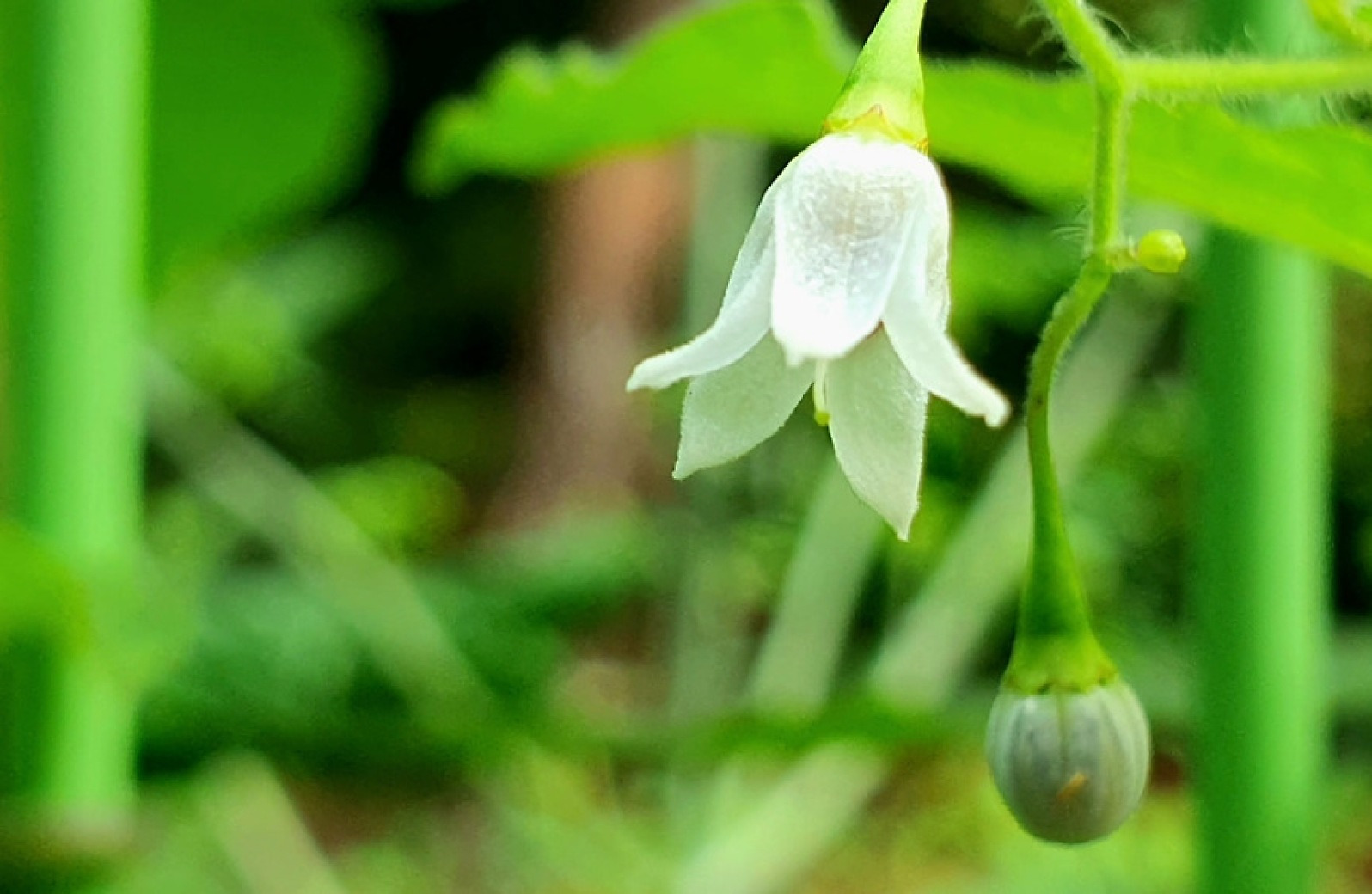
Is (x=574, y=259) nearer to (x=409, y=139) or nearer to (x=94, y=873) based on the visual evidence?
(x=409, y=139)

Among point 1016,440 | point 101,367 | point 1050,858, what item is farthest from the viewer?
point 1050,858

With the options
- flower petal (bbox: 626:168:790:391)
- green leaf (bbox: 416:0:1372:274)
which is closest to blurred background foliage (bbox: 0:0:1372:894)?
green leaf (bbox: 416:0:1372:274)

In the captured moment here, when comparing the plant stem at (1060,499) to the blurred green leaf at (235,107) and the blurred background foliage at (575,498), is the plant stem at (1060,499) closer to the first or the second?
the blurred background foliage at (575,498)

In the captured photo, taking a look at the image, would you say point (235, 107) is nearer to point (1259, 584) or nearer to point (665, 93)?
point (665, 93)

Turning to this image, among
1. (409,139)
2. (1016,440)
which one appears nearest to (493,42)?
(409,139)

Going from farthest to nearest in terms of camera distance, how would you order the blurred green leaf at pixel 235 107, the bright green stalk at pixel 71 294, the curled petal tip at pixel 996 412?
1. the blurred green leaf at pixel 235 107
2. the bright green stalk at pixel 71 294
3. the curled petal tip at pixel 996 412

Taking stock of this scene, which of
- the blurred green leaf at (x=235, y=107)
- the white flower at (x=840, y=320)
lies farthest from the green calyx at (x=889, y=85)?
the blurred green leaf at (x=235, y=107)
